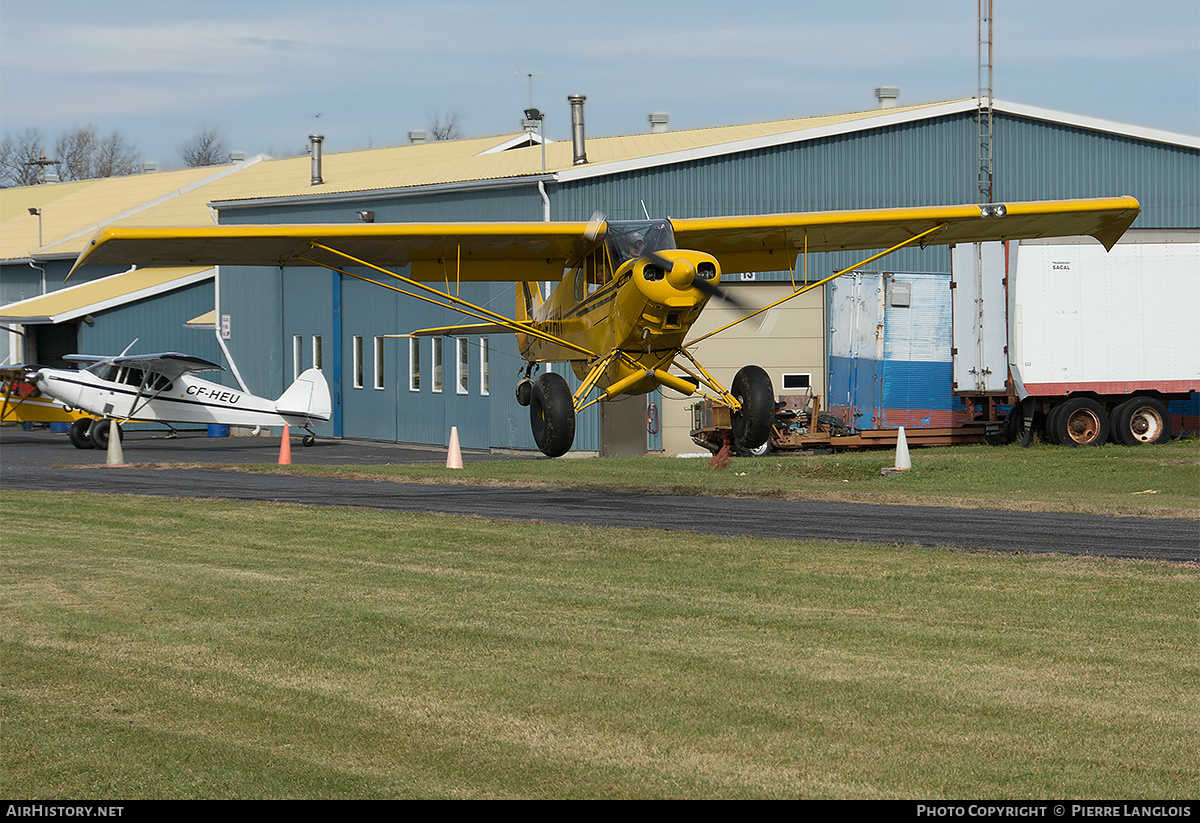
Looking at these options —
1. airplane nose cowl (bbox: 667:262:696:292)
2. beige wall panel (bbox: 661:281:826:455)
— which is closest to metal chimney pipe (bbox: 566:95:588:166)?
beige wall panel (bbox: 661:281:826:455)

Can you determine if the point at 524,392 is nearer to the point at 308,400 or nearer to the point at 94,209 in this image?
the point at 308,400

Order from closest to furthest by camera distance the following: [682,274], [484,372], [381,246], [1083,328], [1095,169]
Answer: [682,274], [381,246], [1083,328], [1095,169], [484,372]

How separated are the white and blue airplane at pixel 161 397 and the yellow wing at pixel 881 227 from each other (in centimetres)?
1812

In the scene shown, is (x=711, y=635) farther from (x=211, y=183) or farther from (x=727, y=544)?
(x=211, y=183)

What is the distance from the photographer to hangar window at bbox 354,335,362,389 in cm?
3781

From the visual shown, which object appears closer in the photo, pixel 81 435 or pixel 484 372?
pixel 484 372

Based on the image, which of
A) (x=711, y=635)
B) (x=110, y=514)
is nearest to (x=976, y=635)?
(x=711, y=635)

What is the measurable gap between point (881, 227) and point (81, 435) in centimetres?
2352

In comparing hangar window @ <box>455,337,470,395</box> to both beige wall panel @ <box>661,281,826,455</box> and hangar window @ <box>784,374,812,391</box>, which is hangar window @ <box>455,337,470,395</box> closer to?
beige wall panel @ <box>661,281,826,455</box>

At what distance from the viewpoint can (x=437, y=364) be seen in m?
34.7

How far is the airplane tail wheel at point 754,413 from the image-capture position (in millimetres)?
15984

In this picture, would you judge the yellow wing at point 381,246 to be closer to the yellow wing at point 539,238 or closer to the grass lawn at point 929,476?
the yellow wing at point 539,238

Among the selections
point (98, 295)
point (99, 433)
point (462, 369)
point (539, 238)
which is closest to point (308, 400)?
point (462, 369)

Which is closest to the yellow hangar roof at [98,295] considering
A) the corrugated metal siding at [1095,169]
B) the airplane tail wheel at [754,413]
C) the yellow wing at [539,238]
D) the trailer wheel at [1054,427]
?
the corrugated metal siding at [1095,169]
